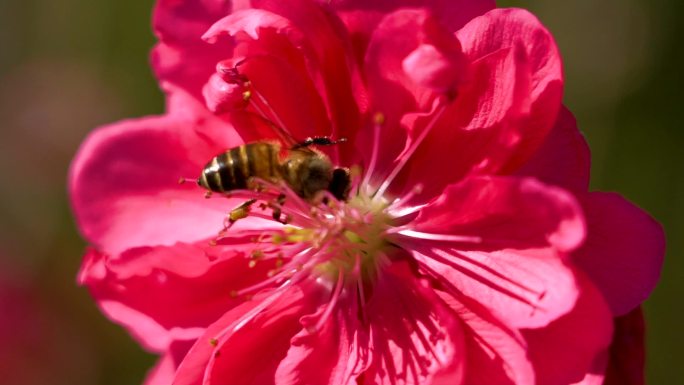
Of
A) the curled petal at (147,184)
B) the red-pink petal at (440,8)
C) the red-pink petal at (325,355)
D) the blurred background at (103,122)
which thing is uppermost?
the red-pink petal at (440,8)

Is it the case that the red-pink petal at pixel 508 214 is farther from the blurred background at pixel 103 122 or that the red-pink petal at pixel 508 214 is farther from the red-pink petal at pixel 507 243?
the blurred background at pixel 103 122

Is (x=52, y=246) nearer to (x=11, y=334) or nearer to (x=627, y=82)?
(x=11, y=334)

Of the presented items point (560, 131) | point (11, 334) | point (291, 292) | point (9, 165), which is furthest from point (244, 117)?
point (9, 165)

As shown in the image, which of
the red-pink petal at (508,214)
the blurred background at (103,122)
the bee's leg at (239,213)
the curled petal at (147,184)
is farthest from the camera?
the blurred background at (103,122)

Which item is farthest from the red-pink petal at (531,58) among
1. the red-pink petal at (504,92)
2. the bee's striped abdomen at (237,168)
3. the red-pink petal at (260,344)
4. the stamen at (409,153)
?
the red-pink petal at (260,344)

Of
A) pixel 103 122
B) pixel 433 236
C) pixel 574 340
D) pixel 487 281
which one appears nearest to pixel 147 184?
pixel 433 236

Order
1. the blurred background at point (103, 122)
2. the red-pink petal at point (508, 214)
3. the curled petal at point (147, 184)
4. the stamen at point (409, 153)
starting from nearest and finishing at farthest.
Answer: the red-pink petal at point (508, 214), the stamen at point (409, 153), the curled petal at point (147, 184), the blurred background at point (103, 122)

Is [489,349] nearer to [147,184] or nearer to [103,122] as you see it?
[147,184]

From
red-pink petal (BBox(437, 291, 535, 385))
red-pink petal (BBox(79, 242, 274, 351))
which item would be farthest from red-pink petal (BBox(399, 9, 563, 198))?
red-pink petal (BBox(79, 242, 274, 351))
